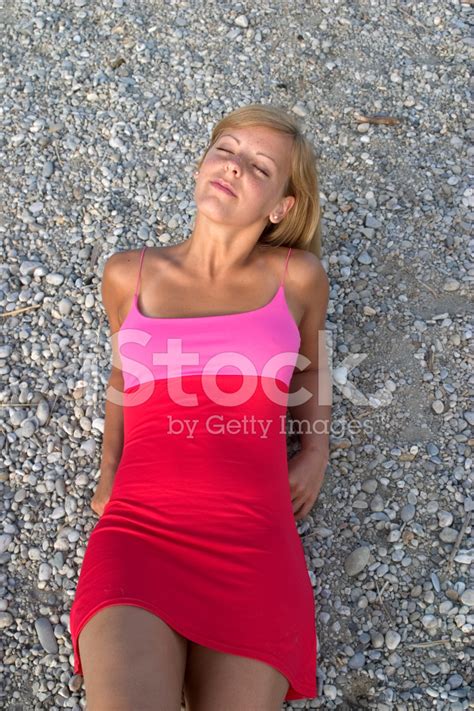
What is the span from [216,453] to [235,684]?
0.99m

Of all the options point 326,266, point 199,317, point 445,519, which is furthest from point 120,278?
point 445,519

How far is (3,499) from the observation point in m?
4.00

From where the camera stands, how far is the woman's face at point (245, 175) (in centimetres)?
354

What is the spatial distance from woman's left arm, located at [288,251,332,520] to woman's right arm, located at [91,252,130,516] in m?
0.98

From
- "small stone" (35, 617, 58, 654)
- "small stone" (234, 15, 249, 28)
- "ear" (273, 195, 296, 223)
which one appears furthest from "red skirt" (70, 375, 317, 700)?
"small stone" (234, 15, 249, 28)

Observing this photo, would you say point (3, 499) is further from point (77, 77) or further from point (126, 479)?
point (77, 77)

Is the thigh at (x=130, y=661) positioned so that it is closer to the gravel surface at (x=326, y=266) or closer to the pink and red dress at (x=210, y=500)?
the pink and red dress at (x=210, y=500)

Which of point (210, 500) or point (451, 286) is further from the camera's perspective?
point (451, 286)

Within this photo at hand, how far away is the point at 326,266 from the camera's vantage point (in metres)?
4.80

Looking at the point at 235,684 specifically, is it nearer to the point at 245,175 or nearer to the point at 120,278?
the point at 120,278

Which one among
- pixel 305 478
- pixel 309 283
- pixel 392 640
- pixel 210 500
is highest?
pixel 309 283

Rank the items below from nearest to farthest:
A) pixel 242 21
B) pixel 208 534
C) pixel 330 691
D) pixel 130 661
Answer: pixel 130 661 → pixel 208 534 → pixel 330 691 → pixel 242 21

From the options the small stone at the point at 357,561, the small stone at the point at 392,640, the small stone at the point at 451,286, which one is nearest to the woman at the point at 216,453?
the small stone at the point at 357,561

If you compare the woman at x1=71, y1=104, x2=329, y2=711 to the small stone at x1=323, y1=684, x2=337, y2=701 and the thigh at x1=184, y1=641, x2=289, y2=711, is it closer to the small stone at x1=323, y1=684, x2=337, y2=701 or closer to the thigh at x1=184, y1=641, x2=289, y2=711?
the thigh at x1=184, y1=641, x2=289, y2=711
